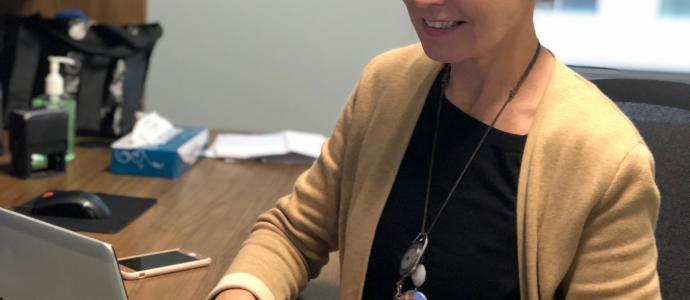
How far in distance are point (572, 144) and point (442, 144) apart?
0.55ft

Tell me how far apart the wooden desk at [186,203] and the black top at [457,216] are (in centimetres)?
19

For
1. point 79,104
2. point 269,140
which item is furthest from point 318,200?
point 79,104

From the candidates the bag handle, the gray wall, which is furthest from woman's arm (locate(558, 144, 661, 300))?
the gray wall

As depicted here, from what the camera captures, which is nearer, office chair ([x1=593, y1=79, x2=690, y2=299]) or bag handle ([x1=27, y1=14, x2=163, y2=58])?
office chair ([x1=593, y1=79, x2=690, y2=299])

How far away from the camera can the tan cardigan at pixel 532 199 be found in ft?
2.89

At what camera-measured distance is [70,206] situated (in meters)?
1.31

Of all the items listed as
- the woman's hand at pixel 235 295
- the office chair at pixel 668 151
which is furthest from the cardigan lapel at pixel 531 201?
the woman's hand at pixel 235 295

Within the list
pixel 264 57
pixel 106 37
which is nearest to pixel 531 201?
pixel 106 37

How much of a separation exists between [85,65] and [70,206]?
57 centimetres

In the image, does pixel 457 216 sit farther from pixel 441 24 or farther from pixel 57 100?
pixel 57 100

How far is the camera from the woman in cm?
89

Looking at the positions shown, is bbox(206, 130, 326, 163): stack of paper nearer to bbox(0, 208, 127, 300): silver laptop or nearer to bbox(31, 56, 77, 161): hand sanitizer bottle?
bbox(31, 56, 77, 161): hand sanitizer bottle

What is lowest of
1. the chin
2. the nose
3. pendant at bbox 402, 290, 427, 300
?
pendant at bbox 402, 290, 427, 300

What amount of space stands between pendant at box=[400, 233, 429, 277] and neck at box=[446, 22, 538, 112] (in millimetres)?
169
